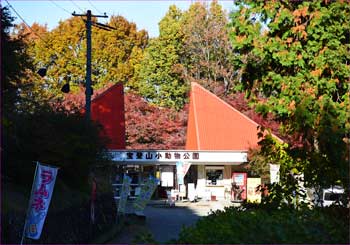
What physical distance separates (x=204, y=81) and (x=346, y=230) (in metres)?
37.2

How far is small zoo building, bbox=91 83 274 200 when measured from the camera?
35031 mm

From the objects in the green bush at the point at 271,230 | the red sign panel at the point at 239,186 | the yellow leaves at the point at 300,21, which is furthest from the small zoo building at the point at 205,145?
the green bush at the point at 271,230

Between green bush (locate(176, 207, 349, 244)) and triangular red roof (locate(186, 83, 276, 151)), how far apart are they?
2877 cm

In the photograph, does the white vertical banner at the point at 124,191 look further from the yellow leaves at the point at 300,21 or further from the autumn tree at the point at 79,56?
the autumn tree at the point at 79,56

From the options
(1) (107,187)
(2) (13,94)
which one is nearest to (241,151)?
(1) (107,187)

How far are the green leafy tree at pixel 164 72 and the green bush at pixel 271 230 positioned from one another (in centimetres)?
3637

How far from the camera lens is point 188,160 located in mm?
34781

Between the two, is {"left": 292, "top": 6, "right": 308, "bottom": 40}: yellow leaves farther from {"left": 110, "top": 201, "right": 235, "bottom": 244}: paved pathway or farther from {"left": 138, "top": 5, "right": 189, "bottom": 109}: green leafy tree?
{"left": 138, "top": 5, "right": 189, "bottom": 109}: green leafy tree

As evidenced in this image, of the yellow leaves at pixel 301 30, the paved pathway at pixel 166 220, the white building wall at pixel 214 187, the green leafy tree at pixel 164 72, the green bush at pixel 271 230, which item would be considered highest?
the green leafy tree at pixel 164 72

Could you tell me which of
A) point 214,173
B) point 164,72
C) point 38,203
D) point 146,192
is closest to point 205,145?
point 214,173

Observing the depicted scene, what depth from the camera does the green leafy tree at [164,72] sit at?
144ft

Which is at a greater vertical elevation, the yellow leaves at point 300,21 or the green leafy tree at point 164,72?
the green leafy tree at point 164,72

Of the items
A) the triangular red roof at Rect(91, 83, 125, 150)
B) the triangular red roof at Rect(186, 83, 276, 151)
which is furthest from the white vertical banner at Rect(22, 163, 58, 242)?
the triangular red roof at Rect(186, 83, 276, 151)

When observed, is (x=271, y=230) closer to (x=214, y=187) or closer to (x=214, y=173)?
(x=214, y=187)
